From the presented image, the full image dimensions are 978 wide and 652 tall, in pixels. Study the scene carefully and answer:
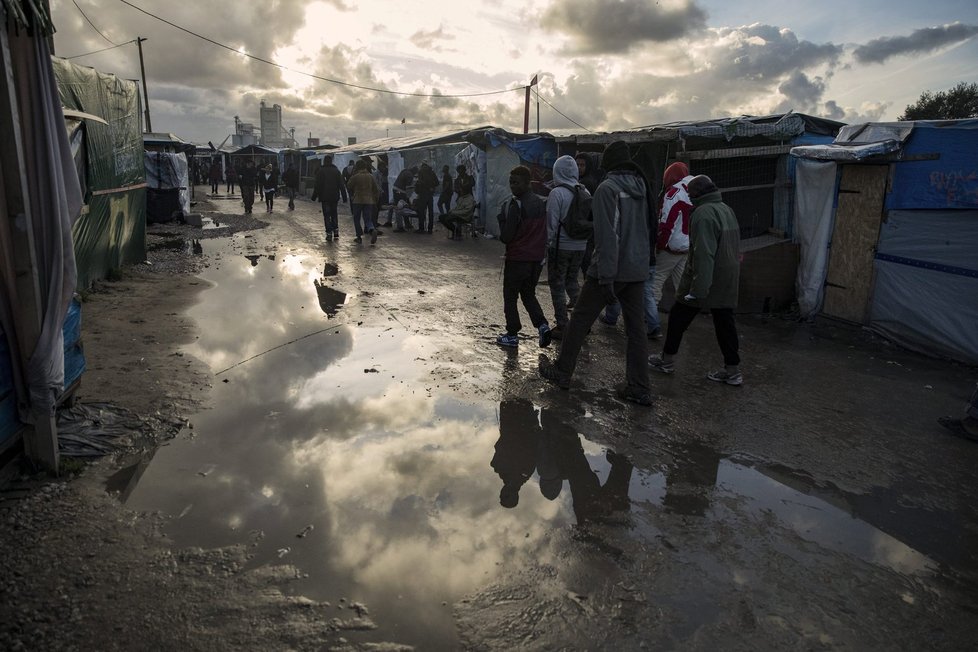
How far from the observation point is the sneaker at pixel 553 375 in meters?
5.20

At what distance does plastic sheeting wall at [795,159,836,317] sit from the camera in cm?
810

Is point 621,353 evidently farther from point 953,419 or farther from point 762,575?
point 762,575

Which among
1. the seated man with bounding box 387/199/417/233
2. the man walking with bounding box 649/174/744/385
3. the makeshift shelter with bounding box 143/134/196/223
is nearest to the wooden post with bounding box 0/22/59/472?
the man walking with bounding box 649/174/744/385

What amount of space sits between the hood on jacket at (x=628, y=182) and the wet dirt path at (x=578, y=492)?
1.65 metres

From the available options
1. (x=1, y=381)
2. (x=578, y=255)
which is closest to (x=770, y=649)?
(x=1, y=381)

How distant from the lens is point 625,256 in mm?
4785

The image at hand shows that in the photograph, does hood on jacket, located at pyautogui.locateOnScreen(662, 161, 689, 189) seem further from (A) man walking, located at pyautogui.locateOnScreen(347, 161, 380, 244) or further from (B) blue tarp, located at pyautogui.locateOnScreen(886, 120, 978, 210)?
(A) man walking, located at pyautogui.locateOnScreen(347, 161, 380, 244)

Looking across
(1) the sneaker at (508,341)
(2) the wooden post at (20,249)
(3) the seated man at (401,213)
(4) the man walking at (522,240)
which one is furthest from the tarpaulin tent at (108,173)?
(3) the seated man at (401,213)

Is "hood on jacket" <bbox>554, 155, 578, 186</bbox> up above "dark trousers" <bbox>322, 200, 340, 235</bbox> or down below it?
above

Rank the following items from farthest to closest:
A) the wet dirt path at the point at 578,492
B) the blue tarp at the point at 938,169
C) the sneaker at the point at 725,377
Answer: the blue tarp at the point at 938,169 < the sneaker at the point at 725,377 < the wet dirt path at the point at 578,492

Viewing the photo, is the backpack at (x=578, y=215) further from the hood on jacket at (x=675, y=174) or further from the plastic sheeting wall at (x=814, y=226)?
the plastic sheeting wall at (x=814, y=226)

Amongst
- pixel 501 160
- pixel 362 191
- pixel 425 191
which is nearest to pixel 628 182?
pixel 362 191

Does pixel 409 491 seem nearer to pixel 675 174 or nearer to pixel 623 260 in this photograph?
pixel 623 260

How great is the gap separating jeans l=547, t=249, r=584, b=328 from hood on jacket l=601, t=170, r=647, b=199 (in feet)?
4.93
